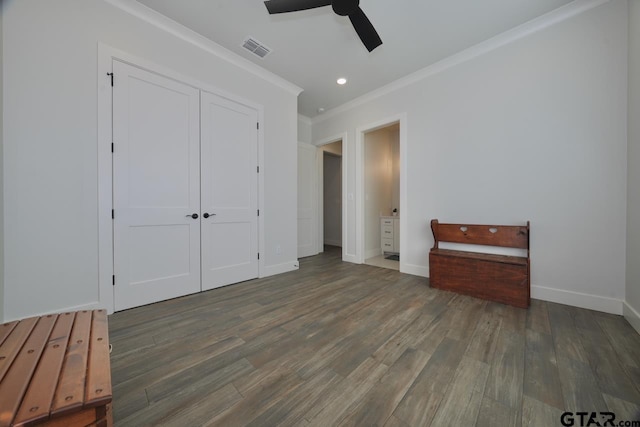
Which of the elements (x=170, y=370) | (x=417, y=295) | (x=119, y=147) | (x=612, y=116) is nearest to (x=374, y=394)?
(x=170, y=370)

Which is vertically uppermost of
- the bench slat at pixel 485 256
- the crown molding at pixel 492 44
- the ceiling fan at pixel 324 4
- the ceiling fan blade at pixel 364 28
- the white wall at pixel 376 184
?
the crown molding at pixel 492 44

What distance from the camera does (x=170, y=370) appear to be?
4.57 ft

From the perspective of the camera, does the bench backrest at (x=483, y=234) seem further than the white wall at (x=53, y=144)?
Yes

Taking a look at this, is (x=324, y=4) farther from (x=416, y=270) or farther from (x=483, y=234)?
(x=416, y=270)

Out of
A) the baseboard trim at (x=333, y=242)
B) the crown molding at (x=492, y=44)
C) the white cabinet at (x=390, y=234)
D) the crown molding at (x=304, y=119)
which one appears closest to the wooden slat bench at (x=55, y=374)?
the crown molding at (x=492, y=44)

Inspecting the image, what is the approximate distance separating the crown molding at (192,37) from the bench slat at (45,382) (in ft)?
9.16

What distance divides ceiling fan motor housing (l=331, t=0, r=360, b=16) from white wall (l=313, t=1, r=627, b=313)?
169 centimetres

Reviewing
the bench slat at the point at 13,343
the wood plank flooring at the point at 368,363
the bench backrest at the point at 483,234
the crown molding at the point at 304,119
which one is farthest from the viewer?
the crown molding at the point at 304,119

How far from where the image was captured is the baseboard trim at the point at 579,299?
2059mm

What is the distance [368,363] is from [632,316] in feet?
7.28

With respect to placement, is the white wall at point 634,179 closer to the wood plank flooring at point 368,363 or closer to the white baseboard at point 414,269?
the wood plank flooring at point 368,363

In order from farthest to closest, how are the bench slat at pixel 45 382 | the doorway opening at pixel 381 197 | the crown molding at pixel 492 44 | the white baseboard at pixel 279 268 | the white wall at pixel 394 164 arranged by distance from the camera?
the white wall at pixel 394 164 → the doorway opening at pixel 381 197 → the white baseboard at pixel 279 268 → the crown molding at pixel 492 44 → the bench slat at pixel 45 382

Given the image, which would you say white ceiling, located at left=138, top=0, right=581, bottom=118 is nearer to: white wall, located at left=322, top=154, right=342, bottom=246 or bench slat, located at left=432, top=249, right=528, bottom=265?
bench slat, located at left=432, top=249, right=528, bottom=265

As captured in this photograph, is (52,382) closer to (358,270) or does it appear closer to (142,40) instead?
(142,40)
